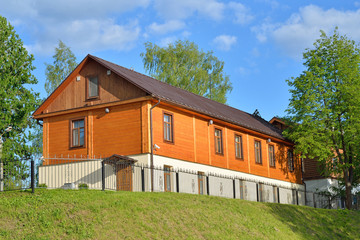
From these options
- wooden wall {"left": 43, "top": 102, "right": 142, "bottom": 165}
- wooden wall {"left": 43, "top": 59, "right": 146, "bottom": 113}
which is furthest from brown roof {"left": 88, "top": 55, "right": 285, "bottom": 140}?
wooden wall {"left": 43, "top": 102, "right": 142, "bottom": 165}

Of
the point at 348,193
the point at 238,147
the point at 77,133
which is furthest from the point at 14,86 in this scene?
the point at 348,193

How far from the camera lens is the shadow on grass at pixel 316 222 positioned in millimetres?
26375

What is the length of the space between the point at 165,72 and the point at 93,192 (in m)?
30.1

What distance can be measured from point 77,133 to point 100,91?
2738mm

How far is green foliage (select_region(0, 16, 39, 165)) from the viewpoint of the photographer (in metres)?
33.3

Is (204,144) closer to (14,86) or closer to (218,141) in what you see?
(218,141)

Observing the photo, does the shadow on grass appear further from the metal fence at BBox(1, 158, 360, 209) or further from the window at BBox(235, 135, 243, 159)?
the window at BBox(235, 135, 243, 159)

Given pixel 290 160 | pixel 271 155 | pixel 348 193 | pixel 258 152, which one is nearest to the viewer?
pixel 348 193

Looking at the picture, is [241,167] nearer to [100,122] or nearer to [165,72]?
[100,122]

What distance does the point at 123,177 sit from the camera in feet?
90.6

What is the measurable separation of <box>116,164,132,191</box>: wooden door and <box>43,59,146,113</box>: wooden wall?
12.9ft

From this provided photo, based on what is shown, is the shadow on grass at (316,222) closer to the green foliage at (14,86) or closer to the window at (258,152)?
the window at (258,152)

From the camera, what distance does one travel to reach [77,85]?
31.8m

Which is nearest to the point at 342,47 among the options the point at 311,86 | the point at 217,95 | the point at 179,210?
the point at 311,86
